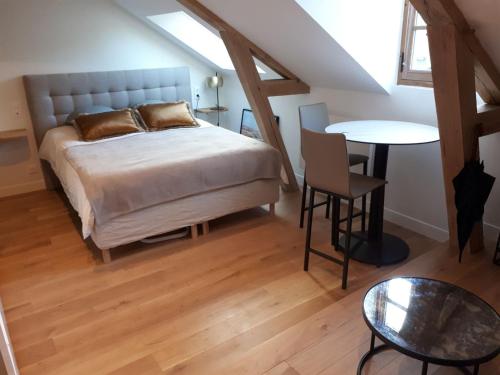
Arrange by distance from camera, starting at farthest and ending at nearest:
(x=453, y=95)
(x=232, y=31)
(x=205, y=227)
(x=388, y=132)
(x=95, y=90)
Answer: (x=95, y=90)
(x=232, y=31)
(x=205, y=227)
(x=388, y=132)
(x=453, y=95)

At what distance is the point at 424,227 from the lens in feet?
10.3

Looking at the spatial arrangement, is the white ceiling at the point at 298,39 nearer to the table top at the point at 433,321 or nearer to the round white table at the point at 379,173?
the round white table at the point at 379,173

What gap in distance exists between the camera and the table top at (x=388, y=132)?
2432mm

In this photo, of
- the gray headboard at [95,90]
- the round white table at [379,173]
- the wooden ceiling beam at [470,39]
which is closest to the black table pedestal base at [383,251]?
the round white table at [379,173]

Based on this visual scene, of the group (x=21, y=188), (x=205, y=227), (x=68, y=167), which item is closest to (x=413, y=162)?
(x=205, y=227)

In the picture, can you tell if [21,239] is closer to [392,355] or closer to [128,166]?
[128,166]

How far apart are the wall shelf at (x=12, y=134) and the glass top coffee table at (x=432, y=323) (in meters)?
3.60

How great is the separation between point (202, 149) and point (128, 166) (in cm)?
64

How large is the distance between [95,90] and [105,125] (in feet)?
2.34

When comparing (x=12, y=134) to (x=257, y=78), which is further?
(x=12, y=134)

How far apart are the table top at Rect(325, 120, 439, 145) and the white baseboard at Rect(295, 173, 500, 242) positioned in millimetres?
810

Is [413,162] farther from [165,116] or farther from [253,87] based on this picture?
[165,116]

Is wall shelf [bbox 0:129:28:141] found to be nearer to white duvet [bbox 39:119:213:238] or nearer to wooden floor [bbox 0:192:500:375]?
white duvet [bbox 39:119:213:238]

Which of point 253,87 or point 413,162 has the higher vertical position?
point 253,87
